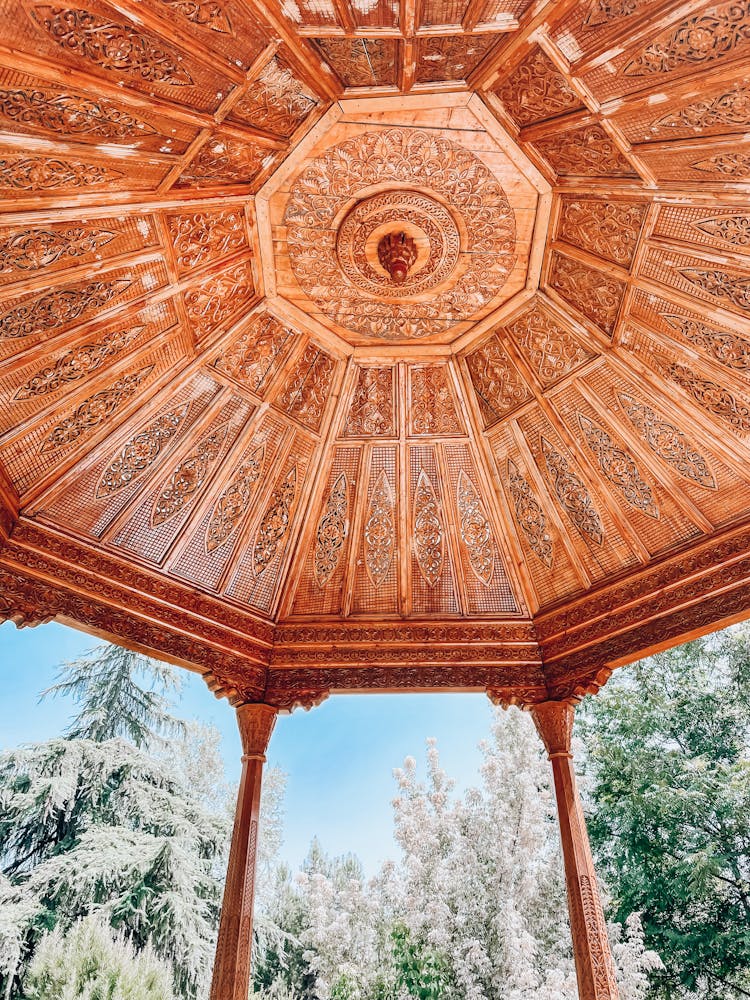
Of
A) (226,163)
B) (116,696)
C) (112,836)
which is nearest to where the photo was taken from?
(226,163)

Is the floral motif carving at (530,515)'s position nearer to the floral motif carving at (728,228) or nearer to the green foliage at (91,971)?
the floral motif carving at (728,228)

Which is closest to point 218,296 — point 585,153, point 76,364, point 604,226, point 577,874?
point 76,364

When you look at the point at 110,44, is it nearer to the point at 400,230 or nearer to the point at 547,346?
the point at 400,230

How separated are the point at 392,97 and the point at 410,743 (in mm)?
14680

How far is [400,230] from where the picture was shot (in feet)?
20.1

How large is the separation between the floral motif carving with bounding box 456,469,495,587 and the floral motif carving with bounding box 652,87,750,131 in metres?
3.93

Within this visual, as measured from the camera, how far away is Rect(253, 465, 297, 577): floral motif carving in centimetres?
736

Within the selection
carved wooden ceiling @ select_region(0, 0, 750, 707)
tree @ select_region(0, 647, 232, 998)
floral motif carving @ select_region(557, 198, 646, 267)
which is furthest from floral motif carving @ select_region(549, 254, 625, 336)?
tree @ select_region(0, 647, 232, 998)

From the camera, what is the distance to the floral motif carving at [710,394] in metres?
5.90

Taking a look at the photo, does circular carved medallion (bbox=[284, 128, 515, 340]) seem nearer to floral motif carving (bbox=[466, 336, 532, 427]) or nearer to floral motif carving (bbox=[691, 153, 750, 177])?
floral motif carving (bbox=[466, 336, 532, 427])

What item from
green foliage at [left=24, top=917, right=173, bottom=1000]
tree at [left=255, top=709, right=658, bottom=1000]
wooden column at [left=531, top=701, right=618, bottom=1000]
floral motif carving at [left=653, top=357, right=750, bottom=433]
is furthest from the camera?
tree at [left=255, top=709, right=658, bottom=1000]

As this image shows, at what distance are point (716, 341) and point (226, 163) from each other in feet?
13.9

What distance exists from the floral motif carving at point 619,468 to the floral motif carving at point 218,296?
11.6ft

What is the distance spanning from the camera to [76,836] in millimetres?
11758
